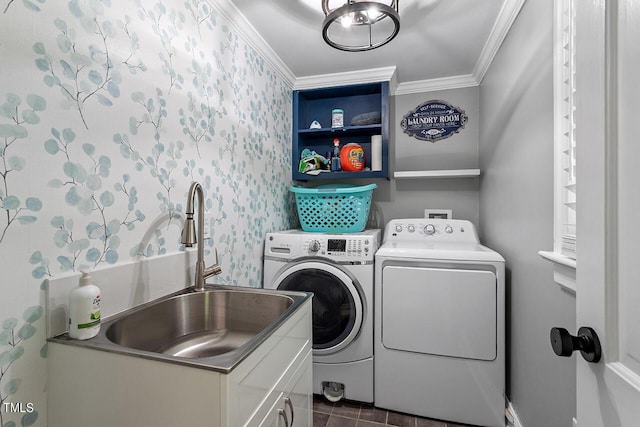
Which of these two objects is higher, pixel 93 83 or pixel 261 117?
pixel 261 117

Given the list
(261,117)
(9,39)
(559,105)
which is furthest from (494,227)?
(9,39)

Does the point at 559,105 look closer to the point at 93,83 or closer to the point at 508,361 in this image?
the point at 508,361

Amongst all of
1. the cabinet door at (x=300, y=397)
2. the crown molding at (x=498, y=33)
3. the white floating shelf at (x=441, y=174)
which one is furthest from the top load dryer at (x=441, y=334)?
the crown molding at (x=498, y=33)

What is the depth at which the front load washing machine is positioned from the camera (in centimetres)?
176

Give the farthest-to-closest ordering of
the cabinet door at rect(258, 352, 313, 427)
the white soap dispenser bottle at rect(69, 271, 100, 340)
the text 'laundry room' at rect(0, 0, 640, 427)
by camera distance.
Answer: the cabinet door at rect(258, 352, 313, 427)
the white soap dispenser bottle at rect(69, 271, 100, 340)
the text 'laundry room' at rect(0, 0, 640, 427)

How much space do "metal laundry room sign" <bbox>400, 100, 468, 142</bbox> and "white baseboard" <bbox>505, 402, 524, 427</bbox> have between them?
6.54ft

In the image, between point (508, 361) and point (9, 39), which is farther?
point (508, 361)

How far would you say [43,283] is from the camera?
30.0 inches

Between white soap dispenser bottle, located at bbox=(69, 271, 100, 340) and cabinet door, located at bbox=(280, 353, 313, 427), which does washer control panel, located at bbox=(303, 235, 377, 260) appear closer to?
cabinet door, located at bbox=(280, 353, 313, 427)

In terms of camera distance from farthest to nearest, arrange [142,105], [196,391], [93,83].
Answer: [142,105] → [93,83] → [196,391]

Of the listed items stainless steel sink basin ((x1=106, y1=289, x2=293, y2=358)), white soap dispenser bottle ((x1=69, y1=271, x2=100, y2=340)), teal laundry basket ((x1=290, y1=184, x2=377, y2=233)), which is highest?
teal laundry basket ((x1=290, y1=184, x2=377, y2=233))

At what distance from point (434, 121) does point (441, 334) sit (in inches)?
70.5

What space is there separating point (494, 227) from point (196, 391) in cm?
197

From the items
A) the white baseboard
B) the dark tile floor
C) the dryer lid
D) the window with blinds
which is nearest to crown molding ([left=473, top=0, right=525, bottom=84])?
the window with blinds
